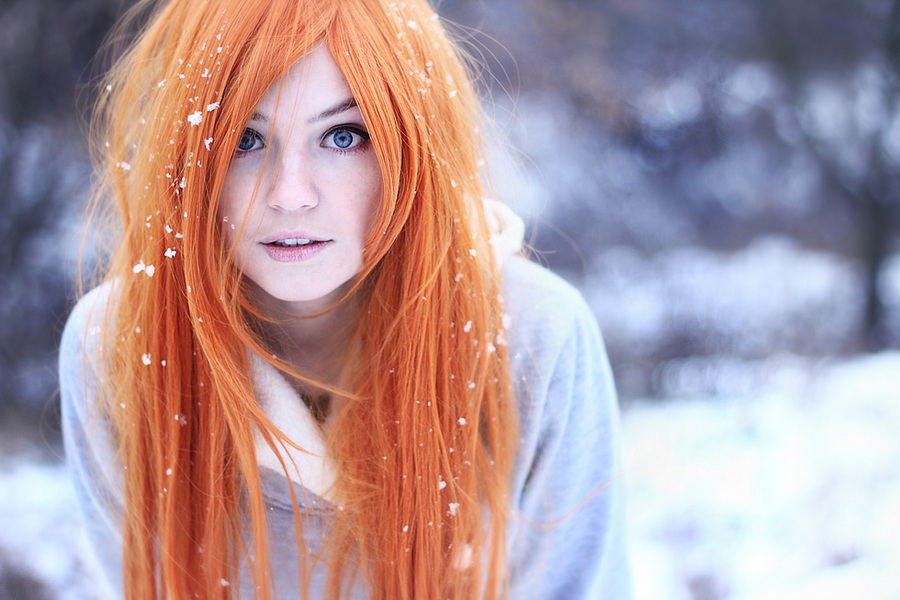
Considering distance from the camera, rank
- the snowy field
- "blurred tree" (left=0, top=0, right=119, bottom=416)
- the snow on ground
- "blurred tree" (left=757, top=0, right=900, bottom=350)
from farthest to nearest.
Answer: "blurred tree" (left=757, top=0, right=900, bottom=350) → the snow on ground → the snowy field → "blurred tree" (left=0, top=0, right=119, bottom=416)

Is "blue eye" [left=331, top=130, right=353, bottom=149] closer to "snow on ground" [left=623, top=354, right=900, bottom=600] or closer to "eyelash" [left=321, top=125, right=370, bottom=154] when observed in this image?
"eyelash" [left=321, top=125, right=370, bottom=154]

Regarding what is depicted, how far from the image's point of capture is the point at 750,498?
4.08 ft

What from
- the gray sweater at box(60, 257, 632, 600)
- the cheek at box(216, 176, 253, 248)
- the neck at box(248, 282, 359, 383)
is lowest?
the gray sweater at box(60, 257, 632, 600)

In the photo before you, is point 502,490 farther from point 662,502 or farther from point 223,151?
point 662,502

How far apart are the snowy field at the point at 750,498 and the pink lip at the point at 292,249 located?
91 cm

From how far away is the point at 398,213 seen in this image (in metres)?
0.52

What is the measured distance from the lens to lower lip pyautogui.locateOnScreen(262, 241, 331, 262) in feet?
1.68

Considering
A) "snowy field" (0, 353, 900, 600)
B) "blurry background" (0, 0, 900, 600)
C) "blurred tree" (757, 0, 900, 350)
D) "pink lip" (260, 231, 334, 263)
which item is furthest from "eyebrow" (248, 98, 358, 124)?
"blurred tree" (757, 0, 900, 350)

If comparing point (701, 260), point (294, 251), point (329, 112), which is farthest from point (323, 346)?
point (701, 260)

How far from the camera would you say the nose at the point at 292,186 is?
0.47 m

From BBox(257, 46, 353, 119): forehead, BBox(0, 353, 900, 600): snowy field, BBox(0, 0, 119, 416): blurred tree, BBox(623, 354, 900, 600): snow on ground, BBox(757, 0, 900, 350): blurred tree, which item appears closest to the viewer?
BBox(257, 46, 353, 119): forehead

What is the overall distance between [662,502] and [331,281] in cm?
101

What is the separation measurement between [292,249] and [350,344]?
0.15 m

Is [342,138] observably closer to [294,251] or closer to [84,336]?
[294,251]
